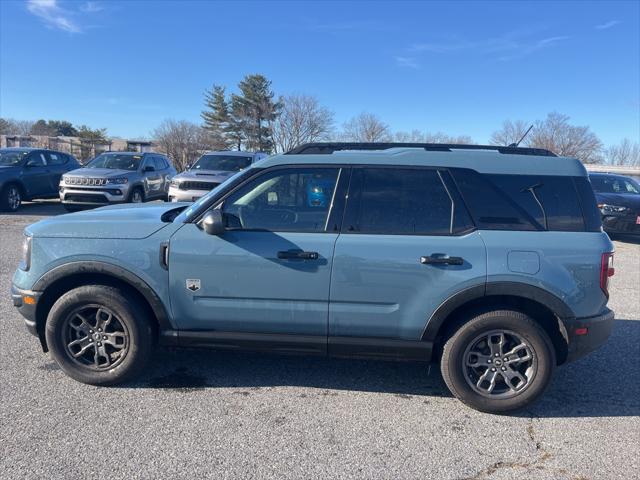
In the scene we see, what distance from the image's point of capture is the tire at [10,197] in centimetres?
1234

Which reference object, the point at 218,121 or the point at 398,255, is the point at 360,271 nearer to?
the point at 398,255

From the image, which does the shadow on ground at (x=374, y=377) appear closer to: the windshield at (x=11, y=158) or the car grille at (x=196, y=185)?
the car grille at (x=196, y=185)

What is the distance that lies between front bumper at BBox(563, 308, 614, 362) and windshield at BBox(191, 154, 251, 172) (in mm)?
10355

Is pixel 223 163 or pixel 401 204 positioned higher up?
pixel 223 163

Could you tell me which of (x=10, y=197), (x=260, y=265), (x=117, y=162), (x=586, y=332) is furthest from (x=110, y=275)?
(x=10, y=197)

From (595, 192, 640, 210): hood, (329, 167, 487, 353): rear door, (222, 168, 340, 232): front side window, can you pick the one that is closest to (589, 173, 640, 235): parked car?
(595, 192, 640, 210): hood

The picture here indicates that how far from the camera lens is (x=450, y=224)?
→ 10.8 ft

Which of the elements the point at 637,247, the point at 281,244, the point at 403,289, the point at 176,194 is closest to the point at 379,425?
the point at 403,289

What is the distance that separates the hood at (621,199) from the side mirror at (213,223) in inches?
417

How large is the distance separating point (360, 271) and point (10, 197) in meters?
12.8

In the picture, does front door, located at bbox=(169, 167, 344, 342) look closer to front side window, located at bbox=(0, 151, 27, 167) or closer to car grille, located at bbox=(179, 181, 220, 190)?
car grille, located at bbox=(179, 181, 220, 190)

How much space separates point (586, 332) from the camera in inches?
128

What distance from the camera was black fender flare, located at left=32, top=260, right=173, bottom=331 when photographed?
337 centimetres

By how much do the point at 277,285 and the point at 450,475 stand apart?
5.25 feet
